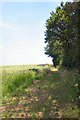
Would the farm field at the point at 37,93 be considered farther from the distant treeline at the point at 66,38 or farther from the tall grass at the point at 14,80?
the distant treeline at the point at 66,38

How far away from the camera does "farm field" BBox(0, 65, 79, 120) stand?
426 cm

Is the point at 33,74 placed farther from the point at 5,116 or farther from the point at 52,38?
the point at 5,116

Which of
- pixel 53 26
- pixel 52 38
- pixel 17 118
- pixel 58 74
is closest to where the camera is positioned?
pixel 17 118

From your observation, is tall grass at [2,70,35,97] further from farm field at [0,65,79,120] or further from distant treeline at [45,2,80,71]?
distant treeline at [45,2,80,71]

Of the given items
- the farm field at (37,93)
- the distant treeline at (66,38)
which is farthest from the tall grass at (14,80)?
the distant treeline at (66,38)

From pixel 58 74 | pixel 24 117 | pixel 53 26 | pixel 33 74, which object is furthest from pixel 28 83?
pixel 53 26

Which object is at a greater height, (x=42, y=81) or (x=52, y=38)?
(x=52, y=38)

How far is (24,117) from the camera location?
416 cm

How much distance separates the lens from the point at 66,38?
245 inches

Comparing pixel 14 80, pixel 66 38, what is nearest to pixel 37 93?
pixel 14 80

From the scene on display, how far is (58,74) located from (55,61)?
320 millimetres

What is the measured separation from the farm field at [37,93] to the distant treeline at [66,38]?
297 millimetres

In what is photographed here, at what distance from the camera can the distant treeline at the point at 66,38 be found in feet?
16.8

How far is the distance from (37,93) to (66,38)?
1.60 metres
